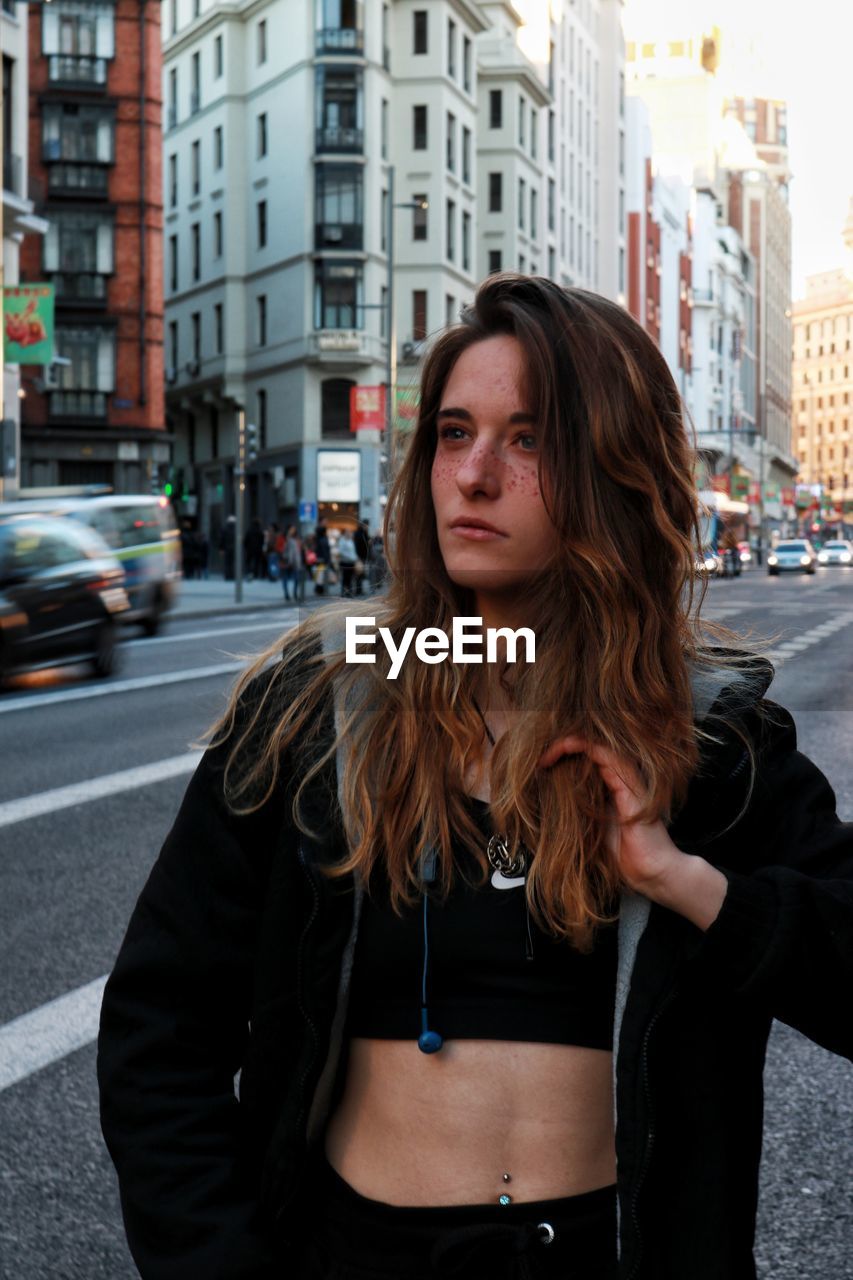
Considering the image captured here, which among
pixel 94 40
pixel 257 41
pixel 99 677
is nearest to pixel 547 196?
pixel 257 41

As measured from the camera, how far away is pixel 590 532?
190 centimetres

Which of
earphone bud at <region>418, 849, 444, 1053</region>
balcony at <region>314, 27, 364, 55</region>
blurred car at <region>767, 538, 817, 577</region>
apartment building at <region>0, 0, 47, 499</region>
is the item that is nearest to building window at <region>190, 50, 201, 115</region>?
balcony at <region>314, 27, 364, 55</region>

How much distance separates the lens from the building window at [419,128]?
60688 mm

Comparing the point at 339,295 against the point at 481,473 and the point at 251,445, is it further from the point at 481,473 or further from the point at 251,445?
the point at 481,473

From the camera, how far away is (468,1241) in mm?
1783

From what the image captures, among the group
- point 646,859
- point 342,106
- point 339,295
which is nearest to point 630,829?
point 646,859

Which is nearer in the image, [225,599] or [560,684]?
[560,684]

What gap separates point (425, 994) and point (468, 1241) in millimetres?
256

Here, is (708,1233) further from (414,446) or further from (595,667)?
(414,446)

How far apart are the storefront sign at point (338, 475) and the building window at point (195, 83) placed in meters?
17.9

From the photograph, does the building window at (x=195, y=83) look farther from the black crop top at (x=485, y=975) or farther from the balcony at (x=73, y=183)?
the black crop top at (x=485, y=975)

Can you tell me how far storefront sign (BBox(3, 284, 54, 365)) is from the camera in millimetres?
30250

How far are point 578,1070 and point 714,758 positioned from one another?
1.24ft

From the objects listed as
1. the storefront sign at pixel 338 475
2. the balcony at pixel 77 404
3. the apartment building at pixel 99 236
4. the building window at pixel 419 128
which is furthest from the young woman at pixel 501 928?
the building window at pixel 419 128
